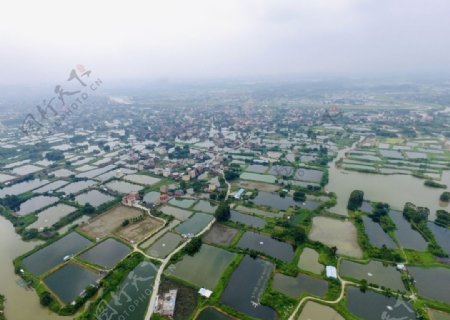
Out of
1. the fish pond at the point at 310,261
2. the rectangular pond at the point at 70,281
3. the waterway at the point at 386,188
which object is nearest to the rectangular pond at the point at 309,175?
the waterway at the point at 386,188

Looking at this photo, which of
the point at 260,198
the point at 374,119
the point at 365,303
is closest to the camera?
the point at 365,303

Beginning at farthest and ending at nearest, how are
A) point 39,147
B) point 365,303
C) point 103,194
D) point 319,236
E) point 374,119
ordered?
point 374,119
point 39,147
point 103,194
point 319,236
point 365,303

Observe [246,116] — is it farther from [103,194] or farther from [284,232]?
[284,232]

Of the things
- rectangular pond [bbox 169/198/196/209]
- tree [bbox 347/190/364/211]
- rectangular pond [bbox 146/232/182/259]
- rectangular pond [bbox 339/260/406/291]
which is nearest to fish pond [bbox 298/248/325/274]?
rectangular pond [bbox 339/260/406/291]

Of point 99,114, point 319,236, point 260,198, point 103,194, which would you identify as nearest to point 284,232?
point 319,236

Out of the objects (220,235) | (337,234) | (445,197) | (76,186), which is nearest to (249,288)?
(220,235)
